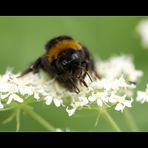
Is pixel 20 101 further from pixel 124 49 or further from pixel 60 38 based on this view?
pixel 124 49

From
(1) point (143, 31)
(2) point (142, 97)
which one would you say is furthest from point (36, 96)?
(1) point (143, 31)

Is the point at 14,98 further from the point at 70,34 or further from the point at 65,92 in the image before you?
the point at 70,34

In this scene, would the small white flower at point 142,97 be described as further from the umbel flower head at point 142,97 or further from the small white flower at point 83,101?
the small white flower at point 83,101

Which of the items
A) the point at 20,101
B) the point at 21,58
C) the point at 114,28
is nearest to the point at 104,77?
the point at 20,101

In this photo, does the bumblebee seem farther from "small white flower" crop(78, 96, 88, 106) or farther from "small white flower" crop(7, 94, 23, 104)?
"small white flower" crop(7, 94, 23, 104)

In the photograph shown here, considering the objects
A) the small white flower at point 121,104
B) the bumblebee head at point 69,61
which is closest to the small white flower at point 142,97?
the small white flower at point 121,104
